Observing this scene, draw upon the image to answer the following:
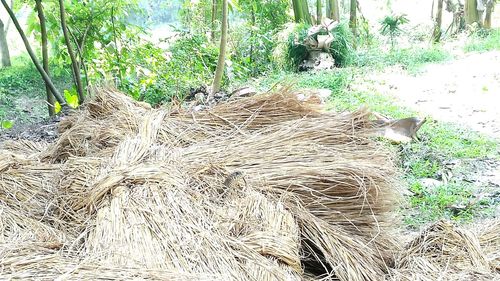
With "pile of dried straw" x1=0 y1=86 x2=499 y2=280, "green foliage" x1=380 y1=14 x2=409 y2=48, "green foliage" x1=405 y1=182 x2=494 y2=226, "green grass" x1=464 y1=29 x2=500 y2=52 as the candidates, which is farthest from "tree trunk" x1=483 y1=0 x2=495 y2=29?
"pile of dried straw" x1=0 y1=86 x2=499 y2=280

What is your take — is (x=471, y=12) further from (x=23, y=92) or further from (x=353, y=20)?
(x=23, y=92)

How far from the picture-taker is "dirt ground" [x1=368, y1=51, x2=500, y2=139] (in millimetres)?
5566

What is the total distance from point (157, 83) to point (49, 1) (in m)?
Answer: 1.57

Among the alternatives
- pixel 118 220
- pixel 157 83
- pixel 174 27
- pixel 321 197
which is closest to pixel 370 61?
pixel 174 27

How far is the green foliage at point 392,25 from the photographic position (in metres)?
10.6

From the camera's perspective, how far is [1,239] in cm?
193

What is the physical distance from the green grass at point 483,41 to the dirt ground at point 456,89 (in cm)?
44

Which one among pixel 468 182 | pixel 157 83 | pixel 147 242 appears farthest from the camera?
pixel 157 83

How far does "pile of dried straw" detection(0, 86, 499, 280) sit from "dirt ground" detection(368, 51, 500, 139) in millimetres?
3016

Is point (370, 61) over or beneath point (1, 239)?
beneath

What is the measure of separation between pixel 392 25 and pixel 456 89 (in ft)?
13.9

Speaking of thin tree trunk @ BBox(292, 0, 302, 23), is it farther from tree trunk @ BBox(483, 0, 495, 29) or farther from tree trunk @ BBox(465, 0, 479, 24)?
tree trunk @ BBox(483, 0, 495, 29)

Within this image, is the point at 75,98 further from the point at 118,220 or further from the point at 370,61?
the point at 370,61

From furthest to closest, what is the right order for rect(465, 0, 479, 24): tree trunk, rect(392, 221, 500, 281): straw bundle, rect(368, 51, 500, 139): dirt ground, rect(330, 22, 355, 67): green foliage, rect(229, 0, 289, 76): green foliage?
rect(465, 0, 479, 24): tree trunk → rect(229, 0, 289, 76): green foliage → rect(330, 22, 355, 67): green foliage → rect(368, 51, 500, 139): dirt ground → rect(392, 221, 500, 281): straw bundle
